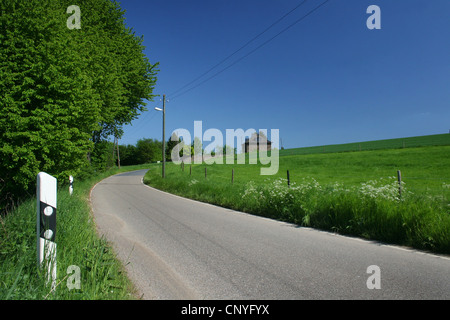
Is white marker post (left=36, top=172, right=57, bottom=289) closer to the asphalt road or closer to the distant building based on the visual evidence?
the asphalt road

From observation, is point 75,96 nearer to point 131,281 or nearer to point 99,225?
point 99,225

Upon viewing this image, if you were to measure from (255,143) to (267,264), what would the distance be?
8289 cm

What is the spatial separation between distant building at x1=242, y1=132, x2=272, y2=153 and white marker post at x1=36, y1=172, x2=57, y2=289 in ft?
260

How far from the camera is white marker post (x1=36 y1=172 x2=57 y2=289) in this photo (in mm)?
2578

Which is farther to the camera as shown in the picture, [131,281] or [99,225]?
[99,225]

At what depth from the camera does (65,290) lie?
8.38 feet

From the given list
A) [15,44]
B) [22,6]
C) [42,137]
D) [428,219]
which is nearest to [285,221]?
[428,219]

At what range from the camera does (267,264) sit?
A: 13.1 feet

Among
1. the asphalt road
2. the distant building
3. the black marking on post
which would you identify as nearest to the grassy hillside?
the distant building

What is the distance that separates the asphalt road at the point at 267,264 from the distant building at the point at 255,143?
7607cm

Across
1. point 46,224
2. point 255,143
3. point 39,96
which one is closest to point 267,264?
point 46,224

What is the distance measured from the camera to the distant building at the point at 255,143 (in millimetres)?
83550

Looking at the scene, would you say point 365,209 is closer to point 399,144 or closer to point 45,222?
point 45,222
